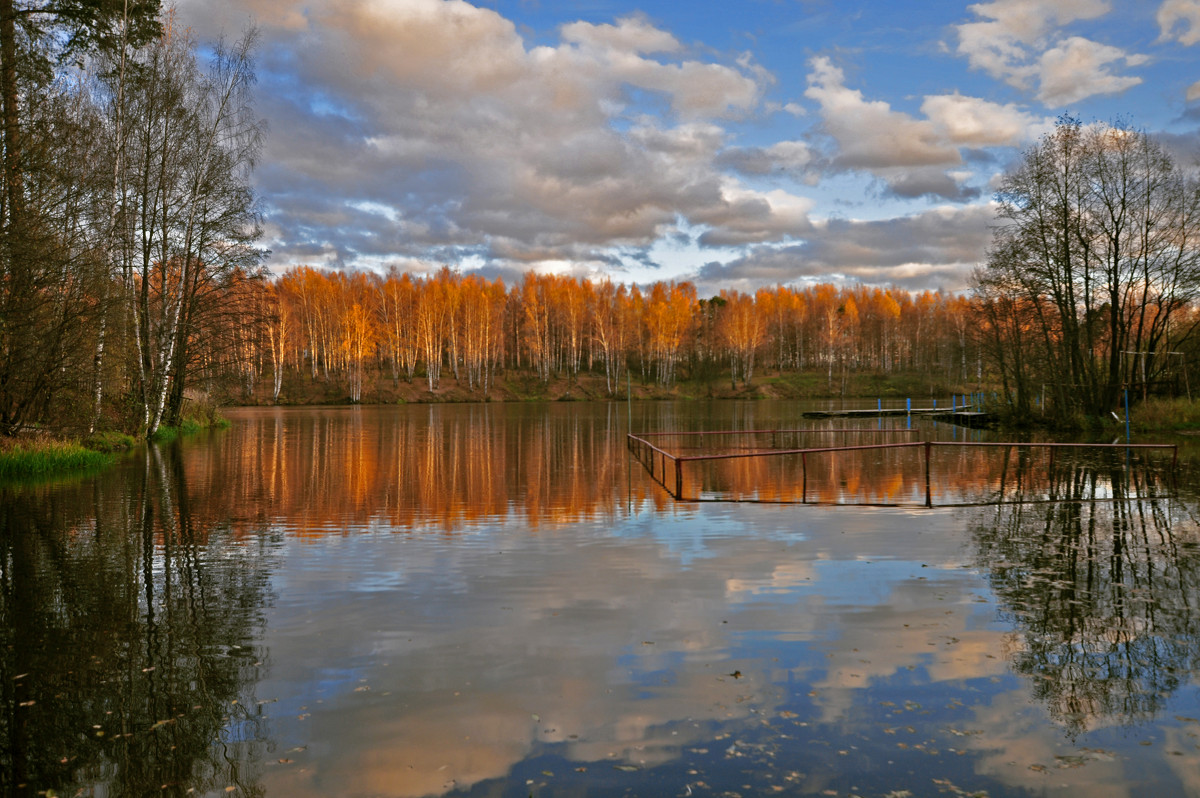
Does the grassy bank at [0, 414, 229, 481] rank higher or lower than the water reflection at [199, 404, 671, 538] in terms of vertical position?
higher

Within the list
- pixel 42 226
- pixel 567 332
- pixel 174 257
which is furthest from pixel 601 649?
pixel 567 332

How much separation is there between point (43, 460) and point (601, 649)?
19.7 m

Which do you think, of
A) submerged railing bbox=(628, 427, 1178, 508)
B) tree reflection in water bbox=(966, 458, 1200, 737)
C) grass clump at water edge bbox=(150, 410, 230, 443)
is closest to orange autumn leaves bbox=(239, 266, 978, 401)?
grass clump at water edge bbox=(150, 410, 230, 443)

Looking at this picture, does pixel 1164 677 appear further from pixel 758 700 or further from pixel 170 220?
pixel 170 220

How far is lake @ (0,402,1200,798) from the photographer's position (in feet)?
16.9

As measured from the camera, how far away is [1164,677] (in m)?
6.63

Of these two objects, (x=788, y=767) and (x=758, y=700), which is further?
(x=758, y=700)

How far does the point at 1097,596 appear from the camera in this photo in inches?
359

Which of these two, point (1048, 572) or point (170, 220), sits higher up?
point (170, 220)

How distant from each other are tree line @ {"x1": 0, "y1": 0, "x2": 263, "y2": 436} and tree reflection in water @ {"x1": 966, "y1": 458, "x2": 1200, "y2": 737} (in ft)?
67.2

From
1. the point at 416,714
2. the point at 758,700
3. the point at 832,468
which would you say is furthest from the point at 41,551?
the point at 832,468

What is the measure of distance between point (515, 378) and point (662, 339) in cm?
1873

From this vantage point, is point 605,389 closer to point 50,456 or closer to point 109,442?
point 109,442

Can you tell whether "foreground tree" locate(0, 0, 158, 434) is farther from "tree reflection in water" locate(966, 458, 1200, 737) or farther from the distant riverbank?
the distant riverbank
